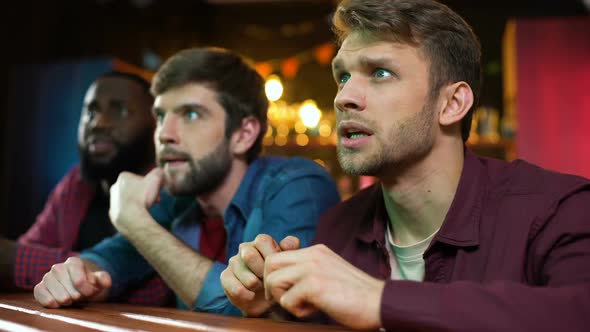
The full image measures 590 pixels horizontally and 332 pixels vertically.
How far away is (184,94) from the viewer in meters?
1.85

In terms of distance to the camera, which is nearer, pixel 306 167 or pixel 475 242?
pixel 475 242

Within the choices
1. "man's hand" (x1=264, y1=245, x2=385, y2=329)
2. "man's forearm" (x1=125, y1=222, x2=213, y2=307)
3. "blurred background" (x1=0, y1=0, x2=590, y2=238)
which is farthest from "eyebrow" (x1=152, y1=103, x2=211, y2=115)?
"blurred background" (x1=0, y1=0, x2=590, y2=238)

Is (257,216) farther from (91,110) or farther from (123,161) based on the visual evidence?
(91,110)

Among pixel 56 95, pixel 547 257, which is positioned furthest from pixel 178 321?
pixel 56 95

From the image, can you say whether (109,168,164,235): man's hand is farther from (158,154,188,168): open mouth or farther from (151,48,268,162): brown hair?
(151,48,268,162): brown hair

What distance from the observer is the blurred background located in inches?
129

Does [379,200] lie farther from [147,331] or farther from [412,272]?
[147,331]

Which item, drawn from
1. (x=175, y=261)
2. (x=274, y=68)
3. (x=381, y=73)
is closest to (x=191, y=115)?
(x=175, y=261)

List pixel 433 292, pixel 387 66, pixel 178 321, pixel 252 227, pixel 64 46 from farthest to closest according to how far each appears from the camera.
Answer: pixel 64 46
pixel 252 227
pixel 387 66
pixel 178 321
pixel 433 292

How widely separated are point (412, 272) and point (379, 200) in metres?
0.21

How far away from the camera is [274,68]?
477cm

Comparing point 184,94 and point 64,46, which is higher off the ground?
point 64,46

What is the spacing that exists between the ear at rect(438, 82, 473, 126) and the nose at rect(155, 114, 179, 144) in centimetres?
87

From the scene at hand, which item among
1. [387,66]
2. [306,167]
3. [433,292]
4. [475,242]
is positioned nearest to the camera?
[433,292]
